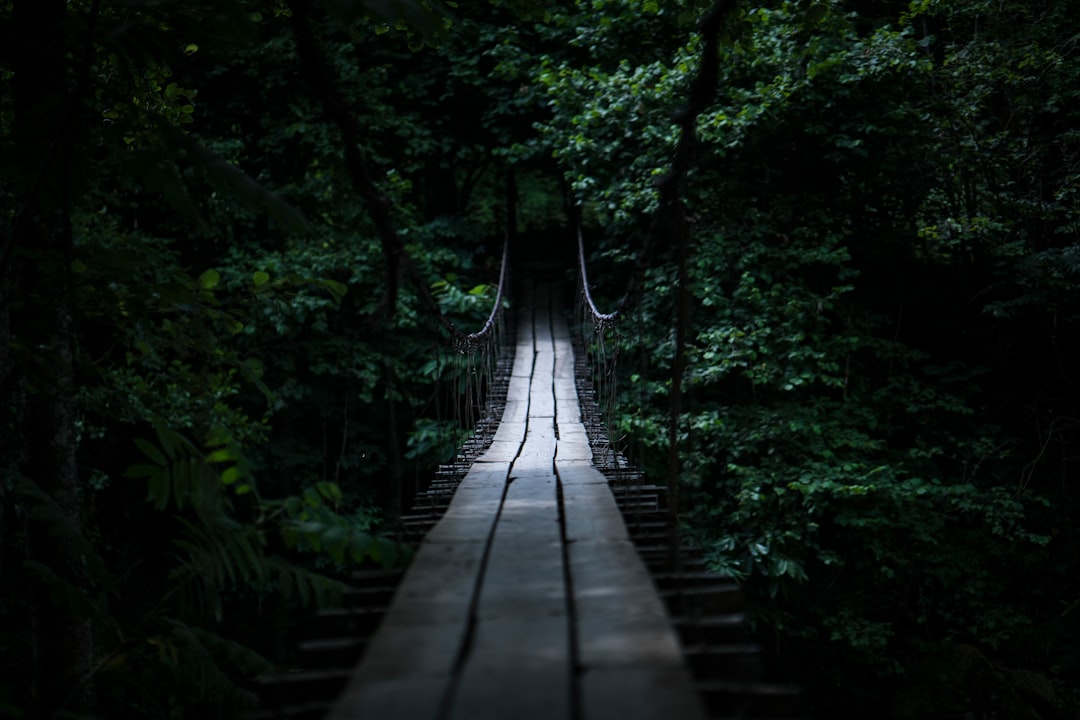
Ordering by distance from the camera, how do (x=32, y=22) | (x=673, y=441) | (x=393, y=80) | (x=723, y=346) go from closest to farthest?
(x=673, y=441) → (x=32, y=22) → (x=723, y=346) → (x=393, y=80)

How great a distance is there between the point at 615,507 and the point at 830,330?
4.83m

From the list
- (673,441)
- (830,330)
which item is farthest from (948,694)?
(673,441)

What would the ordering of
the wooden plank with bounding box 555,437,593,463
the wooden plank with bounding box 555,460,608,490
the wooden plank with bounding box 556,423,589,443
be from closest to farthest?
the wooden plank with bounding box 555,460,608,490
the wooden plank with bounding box 555,437,593,463
the wooden plank with bounding box 556,423,589,443

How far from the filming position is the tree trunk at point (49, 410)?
1944 mm

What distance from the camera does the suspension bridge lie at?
3.33ft

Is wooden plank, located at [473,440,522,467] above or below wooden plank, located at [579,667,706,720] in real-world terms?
above

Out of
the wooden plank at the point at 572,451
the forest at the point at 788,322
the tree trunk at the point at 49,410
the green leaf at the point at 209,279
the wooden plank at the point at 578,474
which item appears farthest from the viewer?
the forest at the point at 788,322

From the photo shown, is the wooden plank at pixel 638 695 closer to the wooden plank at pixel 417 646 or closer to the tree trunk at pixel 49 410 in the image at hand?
the wooden plank at pixel 417 646

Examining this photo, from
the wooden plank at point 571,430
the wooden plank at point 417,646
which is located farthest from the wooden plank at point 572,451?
the wooden plank at point 417,646

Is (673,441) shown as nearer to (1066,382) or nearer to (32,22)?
(32,22)

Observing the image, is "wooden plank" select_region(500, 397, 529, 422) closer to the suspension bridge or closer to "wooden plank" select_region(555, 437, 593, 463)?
"wooden plank" select_region(555, 437, 593, 463)

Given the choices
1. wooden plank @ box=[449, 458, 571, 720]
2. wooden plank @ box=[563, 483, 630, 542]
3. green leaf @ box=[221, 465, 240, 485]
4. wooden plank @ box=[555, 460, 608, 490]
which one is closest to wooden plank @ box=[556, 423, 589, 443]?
wooden plank @ box=[555, 460, 608, 490]

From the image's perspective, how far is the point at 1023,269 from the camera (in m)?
5.74

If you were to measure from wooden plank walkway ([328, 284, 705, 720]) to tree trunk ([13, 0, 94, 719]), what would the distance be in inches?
35.4
